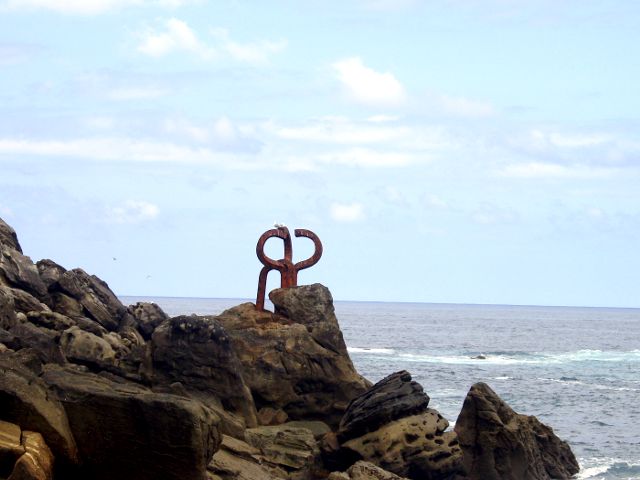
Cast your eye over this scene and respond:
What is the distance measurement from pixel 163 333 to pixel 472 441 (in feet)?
23.2

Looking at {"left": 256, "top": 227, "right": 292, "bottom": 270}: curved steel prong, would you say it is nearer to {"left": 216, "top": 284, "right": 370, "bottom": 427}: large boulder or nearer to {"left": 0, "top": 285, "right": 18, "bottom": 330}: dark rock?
{"left": 216, "top": 284, "right": 370, "bottom": 427}: large boulder

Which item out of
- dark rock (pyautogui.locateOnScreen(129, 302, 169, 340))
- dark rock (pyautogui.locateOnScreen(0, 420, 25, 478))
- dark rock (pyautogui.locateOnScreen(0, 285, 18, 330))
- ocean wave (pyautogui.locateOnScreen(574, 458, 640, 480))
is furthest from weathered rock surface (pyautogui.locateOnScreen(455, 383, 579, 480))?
dark rock (pyautogui.locateOnScreen(0, 420, 25, 478))

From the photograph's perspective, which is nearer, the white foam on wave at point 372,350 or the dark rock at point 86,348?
the dark rock at point 86,348

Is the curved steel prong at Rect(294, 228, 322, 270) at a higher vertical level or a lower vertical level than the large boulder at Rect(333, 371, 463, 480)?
higher

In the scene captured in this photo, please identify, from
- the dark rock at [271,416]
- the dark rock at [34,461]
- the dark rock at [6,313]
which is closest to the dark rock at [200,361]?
the dark rock at [271,416]

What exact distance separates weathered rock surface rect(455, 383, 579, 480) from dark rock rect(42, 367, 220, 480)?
1045cm

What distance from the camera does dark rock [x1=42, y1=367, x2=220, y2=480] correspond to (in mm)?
15586

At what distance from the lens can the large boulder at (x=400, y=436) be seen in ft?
69.5

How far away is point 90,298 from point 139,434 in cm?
1593

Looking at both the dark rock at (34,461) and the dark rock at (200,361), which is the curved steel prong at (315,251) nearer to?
the dark rock at (200,361)

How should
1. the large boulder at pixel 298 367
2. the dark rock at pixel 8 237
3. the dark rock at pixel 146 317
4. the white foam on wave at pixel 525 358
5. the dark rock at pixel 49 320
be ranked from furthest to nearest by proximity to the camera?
the white foam on wave at pixel 525 358 → the dark rock at pixel 8 237 → the dark rock at pixel 146 317 → the dark rock at pixel 49 320 → the large boulder at pixel 298 367

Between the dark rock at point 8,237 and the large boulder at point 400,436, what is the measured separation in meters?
13.2

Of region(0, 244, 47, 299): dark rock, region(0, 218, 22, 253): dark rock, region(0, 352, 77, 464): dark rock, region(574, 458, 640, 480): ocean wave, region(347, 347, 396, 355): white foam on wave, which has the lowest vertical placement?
region(574, 458, 640, 480): ocean wave

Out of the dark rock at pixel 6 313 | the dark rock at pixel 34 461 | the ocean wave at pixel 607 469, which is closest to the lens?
the dark rock at pixel 34 461
